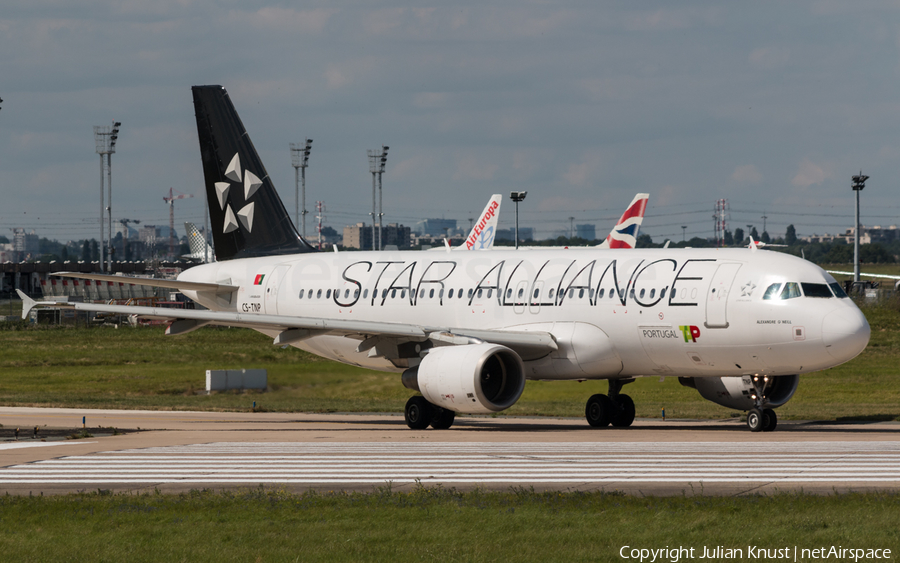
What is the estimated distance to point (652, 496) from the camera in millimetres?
14625

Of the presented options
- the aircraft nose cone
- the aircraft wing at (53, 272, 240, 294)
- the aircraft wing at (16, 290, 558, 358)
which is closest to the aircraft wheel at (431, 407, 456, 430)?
the aircraft wing at (16, 290, 558, 358)

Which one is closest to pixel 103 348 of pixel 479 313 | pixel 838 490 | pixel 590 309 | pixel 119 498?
pixel 479 313

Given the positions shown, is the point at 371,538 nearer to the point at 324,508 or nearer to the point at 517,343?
the point at 324,508

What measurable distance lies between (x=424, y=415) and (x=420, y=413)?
0.38 feet

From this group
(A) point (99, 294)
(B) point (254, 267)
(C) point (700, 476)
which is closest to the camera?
(C) point (700, 476)

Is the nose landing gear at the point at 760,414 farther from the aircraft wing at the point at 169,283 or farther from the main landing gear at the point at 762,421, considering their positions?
the aircraft wing at the point at 169,283

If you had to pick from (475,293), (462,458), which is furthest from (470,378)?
(462,458)

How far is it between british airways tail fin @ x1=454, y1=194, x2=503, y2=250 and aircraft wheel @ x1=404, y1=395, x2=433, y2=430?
3449 cm

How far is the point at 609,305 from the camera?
2806 centimetres

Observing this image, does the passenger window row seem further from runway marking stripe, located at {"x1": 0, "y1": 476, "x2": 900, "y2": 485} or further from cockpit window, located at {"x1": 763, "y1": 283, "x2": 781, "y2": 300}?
runway marking stripe, located at {"x1": 0, "y1": 476, "x2": 900, "y2": 485}

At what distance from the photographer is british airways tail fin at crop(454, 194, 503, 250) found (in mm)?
64625

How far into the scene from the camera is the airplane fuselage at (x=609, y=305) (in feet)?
84.2

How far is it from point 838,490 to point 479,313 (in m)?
16.6

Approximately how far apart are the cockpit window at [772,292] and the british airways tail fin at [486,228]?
3788cm
